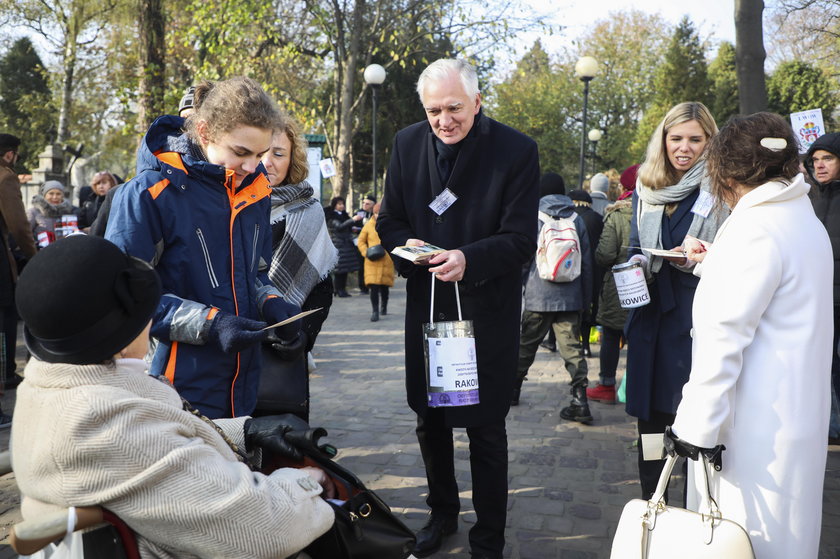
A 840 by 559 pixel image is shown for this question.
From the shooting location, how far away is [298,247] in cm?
324

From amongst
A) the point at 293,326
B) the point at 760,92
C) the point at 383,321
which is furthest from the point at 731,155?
the point at 383,321

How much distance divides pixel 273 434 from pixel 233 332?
41cm

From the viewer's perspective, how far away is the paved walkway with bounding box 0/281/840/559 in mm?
3473

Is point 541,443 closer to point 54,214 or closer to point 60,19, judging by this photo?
point 54,214

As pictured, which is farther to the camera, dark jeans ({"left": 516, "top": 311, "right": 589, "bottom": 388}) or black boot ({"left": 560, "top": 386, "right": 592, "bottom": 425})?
Result: dark jeans ({"left": 516, "top": 311, "right": 589, "bottom": 388})

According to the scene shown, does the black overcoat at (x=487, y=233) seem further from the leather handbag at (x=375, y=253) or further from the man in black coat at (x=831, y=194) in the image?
the leather handbag at (x=375, y=253)

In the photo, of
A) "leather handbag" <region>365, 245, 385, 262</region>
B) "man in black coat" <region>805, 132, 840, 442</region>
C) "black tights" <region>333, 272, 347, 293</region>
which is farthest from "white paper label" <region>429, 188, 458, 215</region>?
"black tights" <region>333, 272, 347, 293</region>

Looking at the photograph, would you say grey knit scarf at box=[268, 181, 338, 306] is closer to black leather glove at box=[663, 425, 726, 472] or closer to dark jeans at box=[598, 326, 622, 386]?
black leather glove at box=[663, 425, 726, 472]

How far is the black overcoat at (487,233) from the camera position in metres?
3.01

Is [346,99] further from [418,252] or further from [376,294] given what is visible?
[418,252]

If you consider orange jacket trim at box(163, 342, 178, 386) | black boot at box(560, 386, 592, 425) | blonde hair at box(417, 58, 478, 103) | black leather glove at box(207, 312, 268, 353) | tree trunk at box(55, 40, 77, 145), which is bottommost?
black boot at box(560, 386, 592, 425)

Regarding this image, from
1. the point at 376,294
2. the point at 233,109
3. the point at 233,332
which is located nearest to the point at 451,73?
the point at 233,109

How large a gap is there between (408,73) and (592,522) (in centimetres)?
2615

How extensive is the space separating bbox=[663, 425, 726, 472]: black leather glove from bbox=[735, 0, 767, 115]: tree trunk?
6344 millimetres
